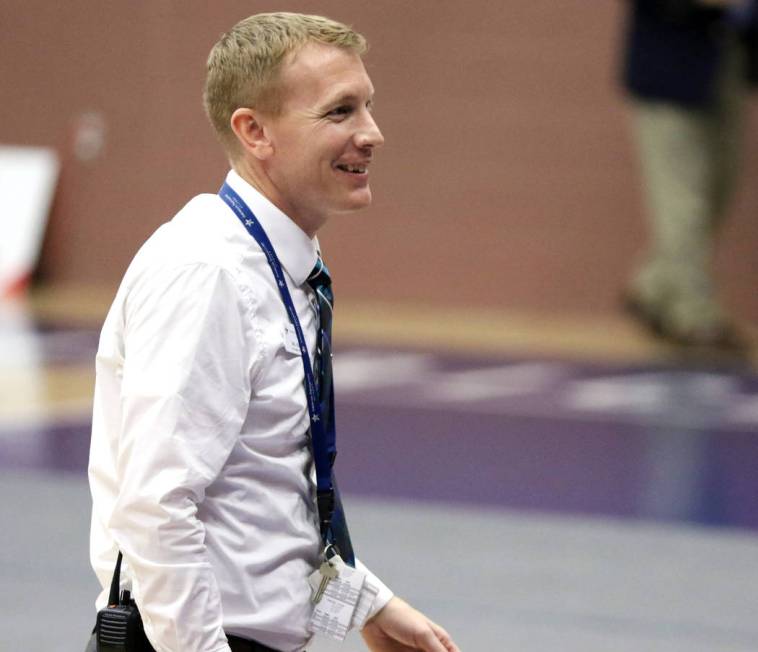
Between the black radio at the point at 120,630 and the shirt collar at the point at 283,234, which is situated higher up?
the shirt collar at the point at 283,234

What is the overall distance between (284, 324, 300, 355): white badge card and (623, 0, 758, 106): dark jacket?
274 inches

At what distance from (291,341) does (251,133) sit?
30 centimetres

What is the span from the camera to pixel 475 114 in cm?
1058

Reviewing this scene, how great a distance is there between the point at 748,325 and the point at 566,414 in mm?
2919

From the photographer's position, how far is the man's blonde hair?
221 cm

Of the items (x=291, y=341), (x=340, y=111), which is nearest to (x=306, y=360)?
(x=291, y=341)

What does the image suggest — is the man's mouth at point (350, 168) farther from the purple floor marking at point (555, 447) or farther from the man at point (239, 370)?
the purple floor marking at point (555, 447)

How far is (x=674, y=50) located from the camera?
8.87 meters

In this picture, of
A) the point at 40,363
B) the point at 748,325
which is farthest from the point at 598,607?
the point at 748,325

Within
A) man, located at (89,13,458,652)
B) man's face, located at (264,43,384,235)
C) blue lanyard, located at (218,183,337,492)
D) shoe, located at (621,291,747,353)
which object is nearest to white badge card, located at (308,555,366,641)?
man, located at (89,13,458,652)

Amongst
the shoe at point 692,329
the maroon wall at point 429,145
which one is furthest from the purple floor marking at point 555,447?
the maroon wall at point 429,145

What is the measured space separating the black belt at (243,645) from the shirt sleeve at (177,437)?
4.9 inches

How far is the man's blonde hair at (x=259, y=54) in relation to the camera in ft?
7.27

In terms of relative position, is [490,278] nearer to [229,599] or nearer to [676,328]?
[676,328]
